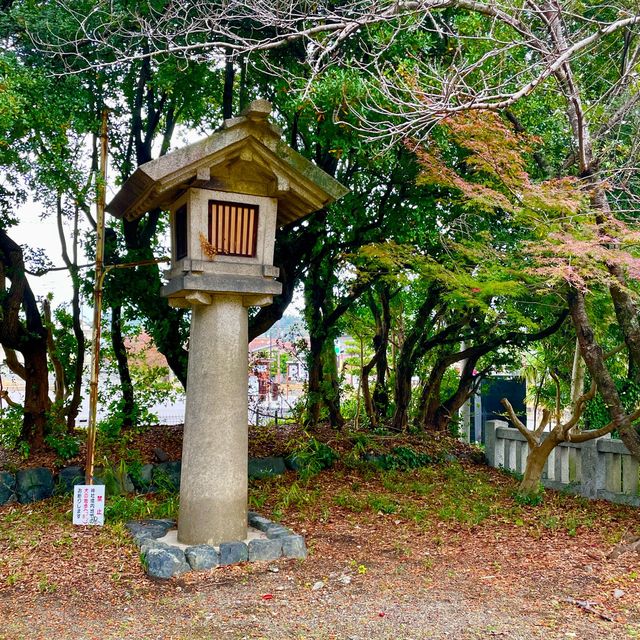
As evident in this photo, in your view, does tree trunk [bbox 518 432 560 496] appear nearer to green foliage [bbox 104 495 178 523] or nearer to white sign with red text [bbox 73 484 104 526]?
green foliage [bbox 104 495 178 523]

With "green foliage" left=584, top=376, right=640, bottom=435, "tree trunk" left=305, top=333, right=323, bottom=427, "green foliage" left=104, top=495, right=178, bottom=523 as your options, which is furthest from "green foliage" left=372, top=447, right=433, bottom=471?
"green foliage" left=104, top=495, right=178, bottom=523

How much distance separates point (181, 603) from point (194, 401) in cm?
172

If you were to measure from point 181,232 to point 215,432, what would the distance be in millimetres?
1902

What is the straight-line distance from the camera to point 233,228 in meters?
5.86

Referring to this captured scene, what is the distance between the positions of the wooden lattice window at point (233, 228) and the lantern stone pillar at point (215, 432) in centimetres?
45

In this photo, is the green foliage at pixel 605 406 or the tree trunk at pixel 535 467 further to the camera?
the green foliage at pixel 605 406

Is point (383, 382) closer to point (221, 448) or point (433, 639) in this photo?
point (221, 448)

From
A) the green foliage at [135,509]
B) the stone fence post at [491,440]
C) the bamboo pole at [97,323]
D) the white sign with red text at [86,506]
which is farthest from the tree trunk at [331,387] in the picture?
the white sign with red text at [86,506]

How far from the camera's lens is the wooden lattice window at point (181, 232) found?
230 inches

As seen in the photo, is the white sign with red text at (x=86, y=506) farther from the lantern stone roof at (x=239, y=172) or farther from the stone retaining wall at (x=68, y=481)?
the lantern stone roof at (x=239, y=172)

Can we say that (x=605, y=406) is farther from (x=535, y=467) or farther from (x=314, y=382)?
(x=314, y=382)

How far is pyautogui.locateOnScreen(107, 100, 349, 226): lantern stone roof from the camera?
5.49 meters

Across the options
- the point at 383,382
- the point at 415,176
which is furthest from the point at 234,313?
the point at 383,382

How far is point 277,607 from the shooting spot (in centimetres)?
466
